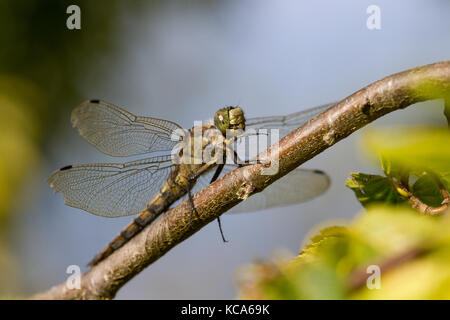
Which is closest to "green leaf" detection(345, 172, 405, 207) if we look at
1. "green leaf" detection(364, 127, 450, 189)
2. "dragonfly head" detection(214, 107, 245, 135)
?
"green leaf" detection(364, 127, 450, 189)

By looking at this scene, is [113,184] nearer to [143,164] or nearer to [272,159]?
[143,164]

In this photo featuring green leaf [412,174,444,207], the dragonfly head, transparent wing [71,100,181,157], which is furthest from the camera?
transparent wing [71,100,181,157]

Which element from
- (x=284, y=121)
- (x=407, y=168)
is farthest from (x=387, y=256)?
(x=284, y=121)

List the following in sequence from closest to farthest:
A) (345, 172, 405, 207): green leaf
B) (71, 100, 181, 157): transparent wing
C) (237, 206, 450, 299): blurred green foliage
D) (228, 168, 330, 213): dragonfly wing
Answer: (237, 206, 450, 299): blurred green foliage, (345, 172, 405, 207): green leaf, (71, 100, 181, 157): transparent wing, (228, 168, 330, 213): dragonfly wing

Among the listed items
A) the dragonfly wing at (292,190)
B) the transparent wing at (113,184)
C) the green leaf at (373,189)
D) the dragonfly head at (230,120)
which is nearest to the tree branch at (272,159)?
the green leaf at (373,189)

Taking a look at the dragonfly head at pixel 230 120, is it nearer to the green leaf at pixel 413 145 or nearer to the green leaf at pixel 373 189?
the green leaf at pixel 373 189

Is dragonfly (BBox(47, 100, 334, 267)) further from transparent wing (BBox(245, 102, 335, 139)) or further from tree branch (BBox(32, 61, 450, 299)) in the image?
tree branch (BBox(32, 61, 450, 299))
